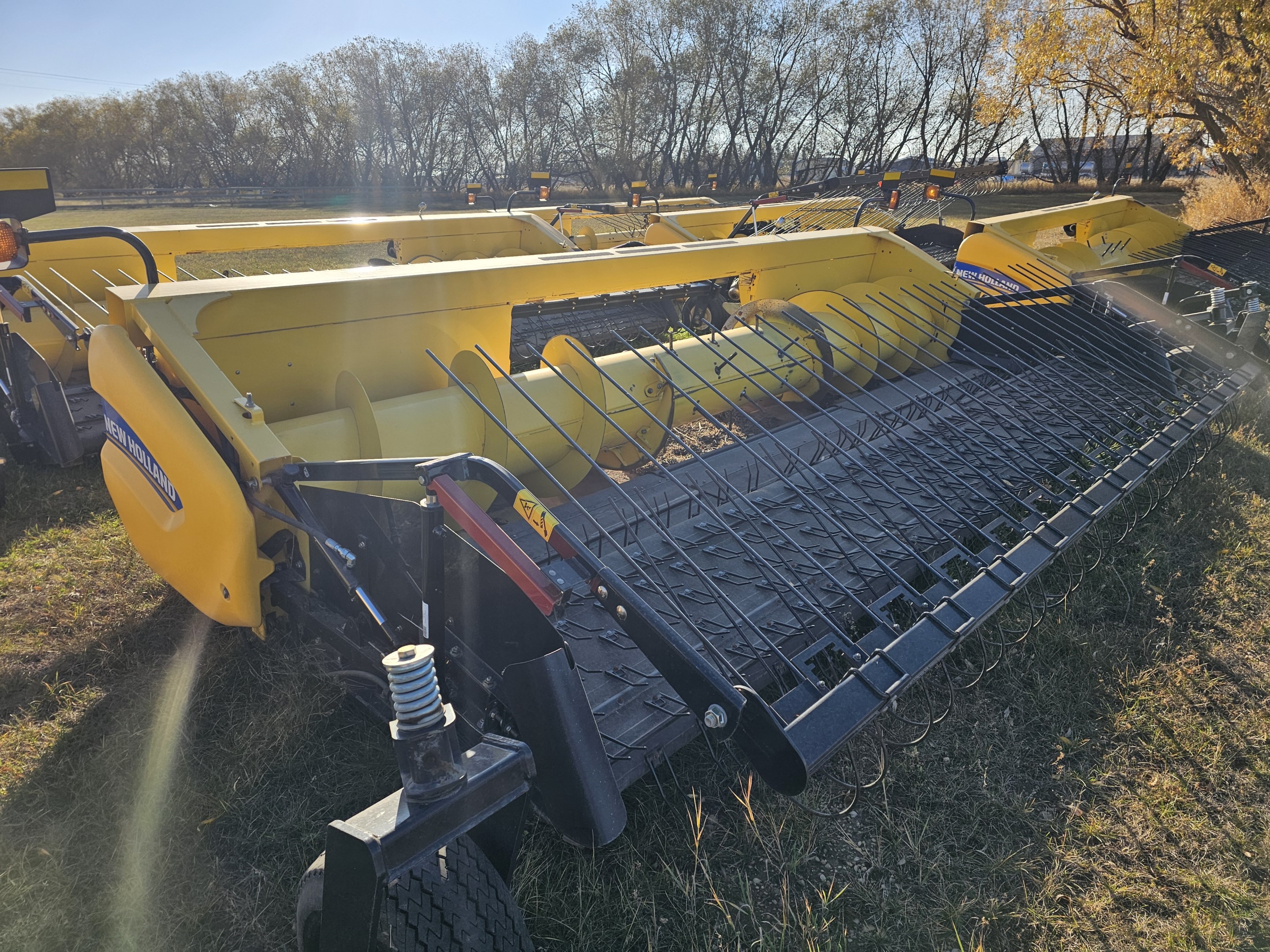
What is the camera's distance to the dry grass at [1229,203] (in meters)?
11.5

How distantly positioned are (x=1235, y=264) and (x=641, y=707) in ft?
28.6

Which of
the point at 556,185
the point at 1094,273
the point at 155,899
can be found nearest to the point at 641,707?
the point at 155,899

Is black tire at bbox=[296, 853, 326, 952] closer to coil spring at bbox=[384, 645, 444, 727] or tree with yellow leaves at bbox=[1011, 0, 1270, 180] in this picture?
coil spring at bbox=[384, 645, 444, 727]

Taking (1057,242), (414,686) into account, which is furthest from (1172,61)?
(414,686)

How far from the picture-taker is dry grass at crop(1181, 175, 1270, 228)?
1151cm

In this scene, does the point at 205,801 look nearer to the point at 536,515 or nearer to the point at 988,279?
the point at 536,515

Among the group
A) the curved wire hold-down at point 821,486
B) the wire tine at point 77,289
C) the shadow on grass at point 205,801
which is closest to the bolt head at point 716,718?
the curved wire hold-down at point 821,486

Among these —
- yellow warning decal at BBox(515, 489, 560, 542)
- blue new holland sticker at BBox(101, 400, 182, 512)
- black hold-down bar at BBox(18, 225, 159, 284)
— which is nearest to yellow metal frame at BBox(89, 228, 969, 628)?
blue new holland sticker at BBox(101, 400, 182, 512)

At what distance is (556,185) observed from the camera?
40.6m

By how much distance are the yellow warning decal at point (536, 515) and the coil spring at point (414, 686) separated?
48 centimetres

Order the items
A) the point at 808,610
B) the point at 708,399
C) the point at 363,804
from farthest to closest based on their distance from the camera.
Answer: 1. the point at 708,399
2. the point at 808,610
3. the point at 363,804

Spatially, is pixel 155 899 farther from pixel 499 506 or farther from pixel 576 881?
pixel 499 506

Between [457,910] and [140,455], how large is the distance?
1777 mm

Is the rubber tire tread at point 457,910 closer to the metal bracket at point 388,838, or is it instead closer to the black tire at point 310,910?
the metal bracket at point 388,838
